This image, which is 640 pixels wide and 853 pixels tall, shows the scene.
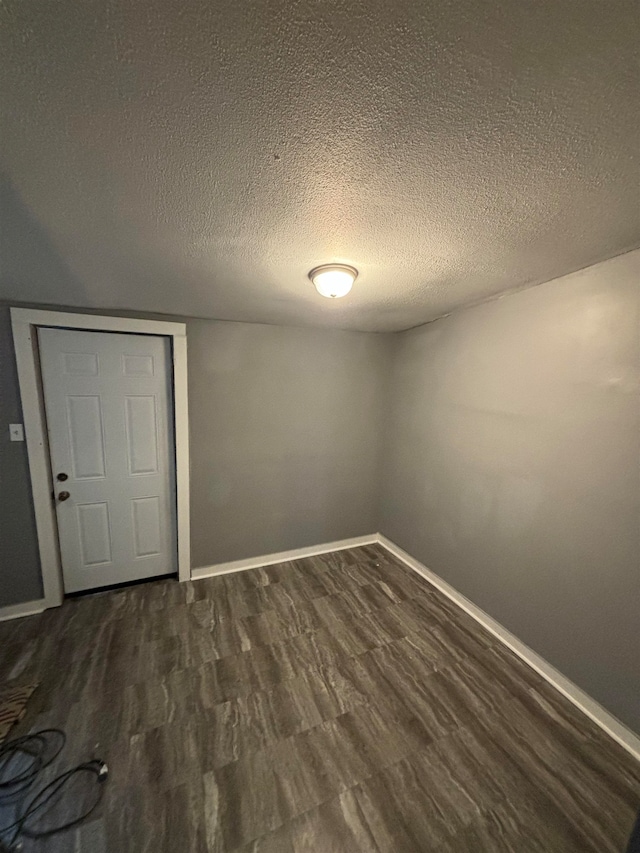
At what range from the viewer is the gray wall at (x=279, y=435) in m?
2.48

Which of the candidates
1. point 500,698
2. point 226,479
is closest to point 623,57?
point 500,698

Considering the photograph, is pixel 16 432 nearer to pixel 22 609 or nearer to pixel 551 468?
pixel 22 609

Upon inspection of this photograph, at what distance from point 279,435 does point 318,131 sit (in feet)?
7.15

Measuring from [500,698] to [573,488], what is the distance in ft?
3.91

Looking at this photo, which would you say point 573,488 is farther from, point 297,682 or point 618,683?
point 297,682

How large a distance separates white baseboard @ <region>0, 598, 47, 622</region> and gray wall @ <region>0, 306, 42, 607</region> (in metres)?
0.03

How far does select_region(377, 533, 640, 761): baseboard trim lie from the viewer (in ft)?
4.65

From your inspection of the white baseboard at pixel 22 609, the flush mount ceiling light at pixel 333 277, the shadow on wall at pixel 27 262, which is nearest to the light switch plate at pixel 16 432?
the shadow on wall at pixel 27 262

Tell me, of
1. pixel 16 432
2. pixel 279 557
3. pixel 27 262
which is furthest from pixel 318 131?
pixel 279 557

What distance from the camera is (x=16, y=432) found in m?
2.00

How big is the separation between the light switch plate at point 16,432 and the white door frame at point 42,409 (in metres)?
0.03

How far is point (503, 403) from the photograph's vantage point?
1925mm

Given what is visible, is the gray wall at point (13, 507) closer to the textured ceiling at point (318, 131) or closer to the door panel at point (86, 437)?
the door panel at point (86, 437)

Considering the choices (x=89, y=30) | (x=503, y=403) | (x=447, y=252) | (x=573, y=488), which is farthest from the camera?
(x=503, y=403)
